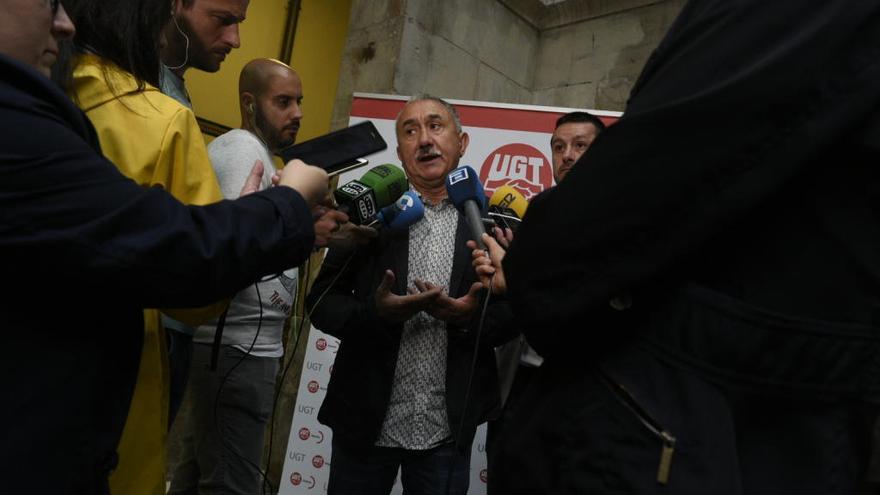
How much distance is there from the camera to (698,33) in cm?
76

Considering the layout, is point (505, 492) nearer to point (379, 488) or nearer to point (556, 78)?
point (379, 488)

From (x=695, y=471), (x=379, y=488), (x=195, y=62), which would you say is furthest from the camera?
(x=379, y=488)

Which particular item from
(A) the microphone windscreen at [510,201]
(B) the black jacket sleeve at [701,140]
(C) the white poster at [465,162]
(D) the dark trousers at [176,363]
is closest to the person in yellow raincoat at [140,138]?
(D) the dark trousers at [176,363]

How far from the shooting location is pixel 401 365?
74.6 inches

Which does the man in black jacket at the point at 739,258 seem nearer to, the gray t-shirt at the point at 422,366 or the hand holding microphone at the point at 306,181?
the hand holding microphone at the point at 306,181

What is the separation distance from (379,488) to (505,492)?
109cm

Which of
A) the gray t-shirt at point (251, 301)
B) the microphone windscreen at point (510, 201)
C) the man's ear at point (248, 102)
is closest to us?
the gray t-shirt at point (251, 301)

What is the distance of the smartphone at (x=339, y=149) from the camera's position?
141 cm

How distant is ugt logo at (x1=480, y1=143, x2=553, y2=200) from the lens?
11.2ft

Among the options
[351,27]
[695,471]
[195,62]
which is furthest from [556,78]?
[695,471]

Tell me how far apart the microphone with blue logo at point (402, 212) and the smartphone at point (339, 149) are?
413mm

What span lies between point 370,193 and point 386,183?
0.08 m

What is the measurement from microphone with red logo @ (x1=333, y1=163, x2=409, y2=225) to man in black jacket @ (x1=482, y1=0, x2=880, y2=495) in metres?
1.01

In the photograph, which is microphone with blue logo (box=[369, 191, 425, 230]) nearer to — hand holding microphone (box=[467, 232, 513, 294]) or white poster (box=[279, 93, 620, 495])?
hand holding microphone (box=[467, 232, 513, 294])
